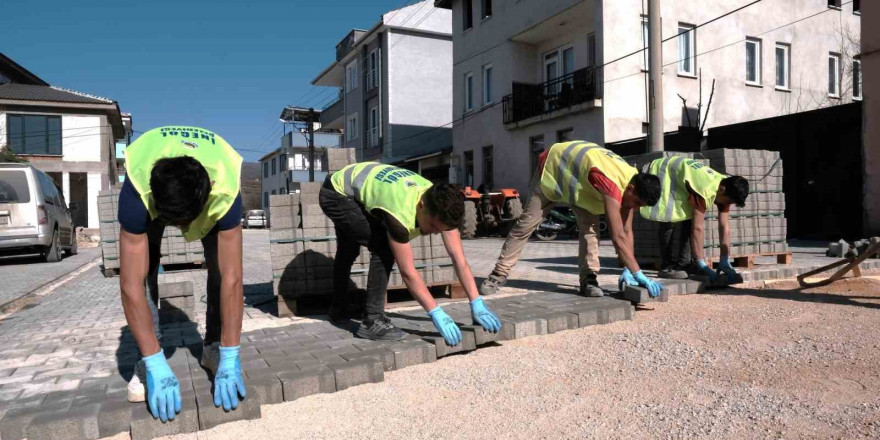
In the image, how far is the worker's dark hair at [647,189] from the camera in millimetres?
4723

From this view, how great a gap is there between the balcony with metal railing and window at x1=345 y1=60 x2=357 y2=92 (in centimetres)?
1454

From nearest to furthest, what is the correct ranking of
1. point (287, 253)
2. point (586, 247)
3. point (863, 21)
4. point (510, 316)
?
1. point (510, 316)
2. point (287, 253)
3. point (586, 247)
4. point (863, 21)

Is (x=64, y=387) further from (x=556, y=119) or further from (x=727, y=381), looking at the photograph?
(x=556, y=119)

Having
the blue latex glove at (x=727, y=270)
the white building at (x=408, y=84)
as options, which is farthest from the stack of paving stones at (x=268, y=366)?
the white building at (x=408, y=84)

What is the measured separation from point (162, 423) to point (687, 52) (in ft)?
55.5

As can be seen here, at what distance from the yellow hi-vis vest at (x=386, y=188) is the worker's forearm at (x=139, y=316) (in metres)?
1.46

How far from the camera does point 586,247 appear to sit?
5.30m

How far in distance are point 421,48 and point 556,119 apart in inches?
487

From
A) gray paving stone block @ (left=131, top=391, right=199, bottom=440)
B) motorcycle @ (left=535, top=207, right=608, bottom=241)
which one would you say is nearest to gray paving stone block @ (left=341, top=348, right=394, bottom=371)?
gray paving stone block @ (left=131, top=391, right=199, bottom=440)

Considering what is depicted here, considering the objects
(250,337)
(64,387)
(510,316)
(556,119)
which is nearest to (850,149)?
(556,119)

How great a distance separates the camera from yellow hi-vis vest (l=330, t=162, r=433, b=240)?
3.49 metres

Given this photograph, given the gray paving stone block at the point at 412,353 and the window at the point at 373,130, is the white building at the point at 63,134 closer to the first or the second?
the window at the point at 373,130

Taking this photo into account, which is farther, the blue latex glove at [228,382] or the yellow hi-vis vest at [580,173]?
the yellow hi-vis vest at [580,173]

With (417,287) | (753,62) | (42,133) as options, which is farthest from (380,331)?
(42,133)
